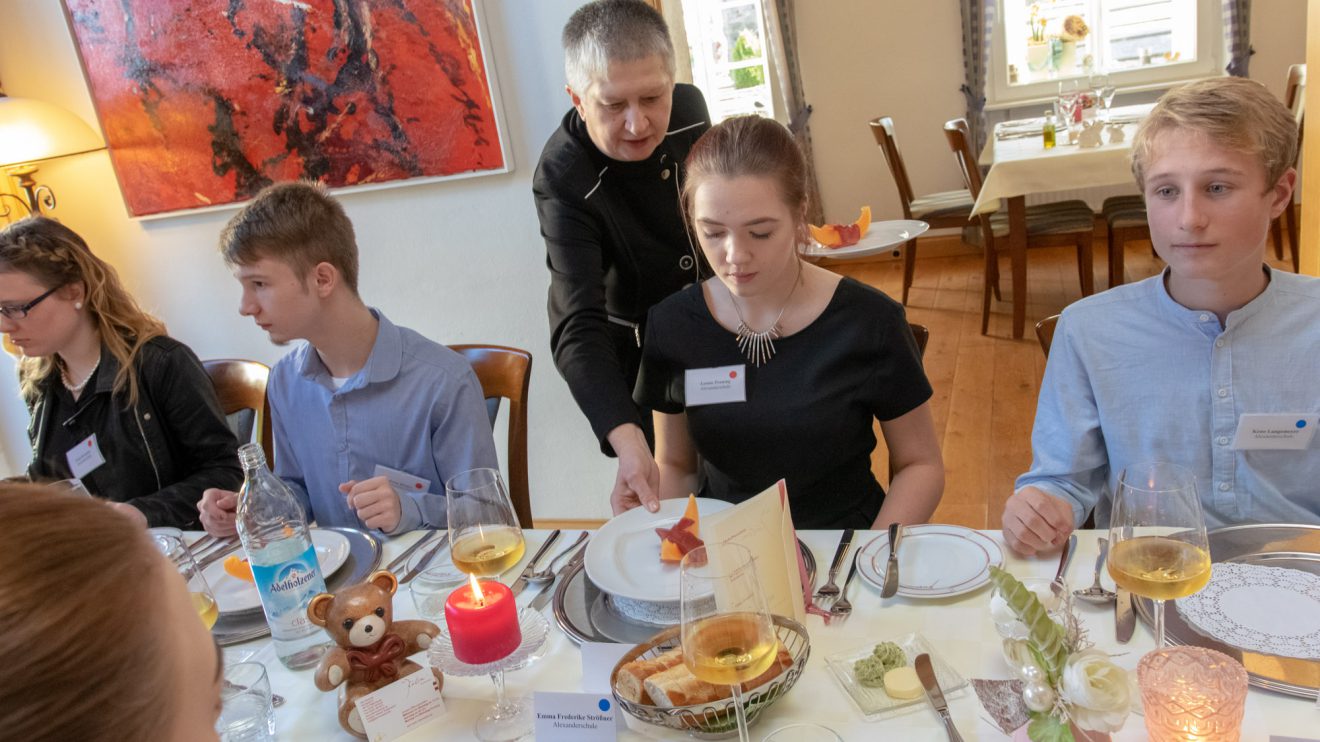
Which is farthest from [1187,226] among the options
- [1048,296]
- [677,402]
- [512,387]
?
[1048,296]

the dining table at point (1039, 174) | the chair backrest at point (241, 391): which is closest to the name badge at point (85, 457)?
the chair backrest at point (241, 391)

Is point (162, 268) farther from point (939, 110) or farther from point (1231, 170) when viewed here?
point (939, 110)

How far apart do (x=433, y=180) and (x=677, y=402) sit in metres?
1.49

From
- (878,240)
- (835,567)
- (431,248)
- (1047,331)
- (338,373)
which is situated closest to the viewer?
(835,567)

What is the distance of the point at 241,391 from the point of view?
2430 mm

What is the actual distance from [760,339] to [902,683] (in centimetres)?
81

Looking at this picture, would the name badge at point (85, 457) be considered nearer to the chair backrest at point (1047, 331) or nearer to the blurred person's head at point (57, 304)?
the blurred person's head at point (57, 304)

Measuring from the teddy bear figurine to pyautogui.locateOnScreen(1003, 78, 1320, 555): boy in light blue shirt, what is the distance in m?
0.82

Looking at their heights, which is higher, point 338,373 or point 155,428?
point 338,373

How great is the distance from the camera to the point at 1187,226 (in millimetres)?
1341

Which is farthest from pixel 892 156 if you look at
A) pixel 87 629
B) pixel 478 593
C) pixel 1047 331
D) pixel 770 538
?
pixel 87 629

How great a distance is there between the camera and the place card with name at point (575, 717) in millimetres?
1001

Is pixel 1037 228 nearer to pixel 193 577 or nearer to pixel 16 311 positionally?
pixel 16 311

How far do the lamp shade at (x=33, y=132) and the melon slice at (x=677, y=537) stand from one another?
2721mm
